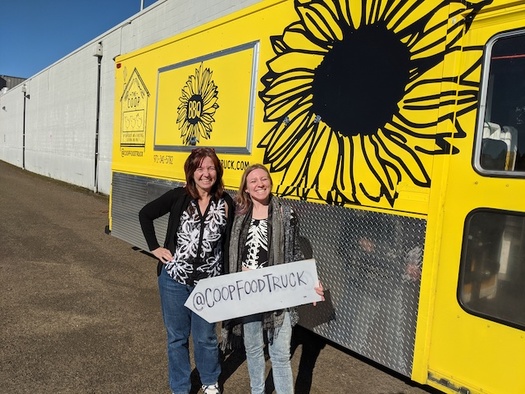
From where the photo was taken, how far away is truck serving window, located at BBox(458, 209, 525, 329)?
2.24 m

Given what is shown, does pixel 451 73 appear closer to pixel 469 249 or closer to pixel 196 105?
pixel 469 249

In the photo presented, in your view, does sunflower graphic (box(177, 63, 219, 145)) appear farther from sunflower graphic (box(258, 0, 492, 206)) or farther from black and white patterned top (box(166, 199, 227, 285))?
black and white patterned top (box(166, 199, 227, 285))

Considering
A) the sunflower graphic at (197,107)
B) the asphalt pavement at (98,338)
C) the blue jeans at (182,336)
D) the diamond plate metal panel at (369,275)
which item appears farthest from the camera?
the sunflower graphic at (197,107)

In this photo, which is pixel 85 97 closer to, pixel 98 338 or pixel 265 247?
pixel 98 338

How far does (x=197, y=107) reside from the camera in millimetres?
4465

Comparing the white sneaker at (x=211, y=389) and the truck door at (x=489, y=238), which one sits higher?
the truck door at (x=489, y=238)

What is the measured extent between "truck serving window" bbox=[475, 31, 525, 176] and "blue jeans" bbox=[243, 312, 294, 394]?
1.44 meters

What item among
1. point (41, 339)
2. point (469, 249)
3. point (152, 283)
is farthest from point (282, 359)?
point (152, 283)

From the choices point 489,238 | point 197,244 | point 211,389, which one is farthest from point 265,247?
point 489,238

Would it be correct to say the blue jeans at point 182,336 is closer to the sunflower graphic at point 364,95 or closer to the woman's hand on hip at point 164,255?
the woman's hand on hip at point 164,255

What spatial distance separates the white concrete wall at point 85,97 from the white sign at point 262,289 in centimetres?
752

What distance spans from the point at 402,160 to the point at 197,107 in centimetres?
242

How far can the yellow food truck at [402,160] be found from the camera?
232 centimetres

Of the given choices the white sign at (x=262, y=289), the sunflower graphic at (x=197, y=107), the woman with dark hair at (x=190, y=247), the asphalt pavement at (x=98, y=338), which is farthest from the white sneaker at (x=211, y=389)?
the sunflower graphic at (x=197, y=107)
